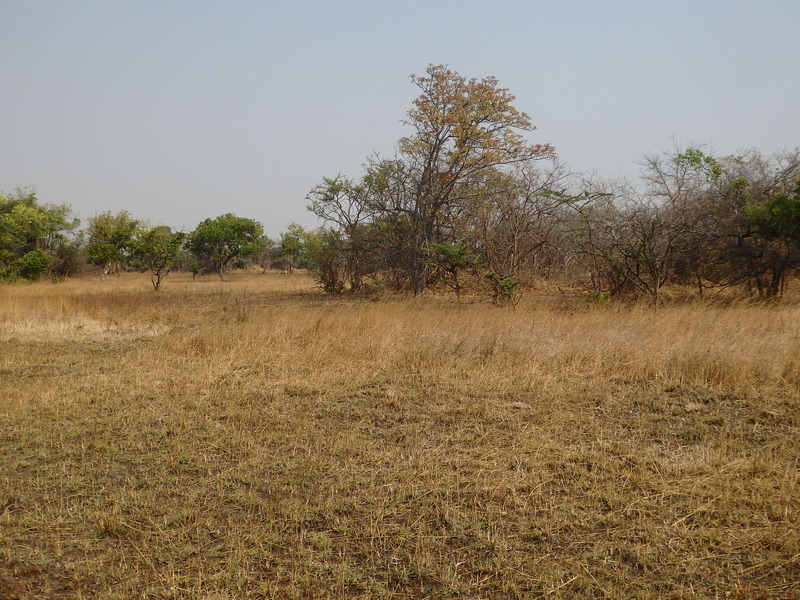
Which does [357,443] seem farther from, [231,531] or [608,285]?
[608,285]

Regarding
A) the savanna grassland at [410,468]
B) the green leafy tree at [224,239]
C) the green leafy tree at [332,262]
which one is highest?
the green leafy tree at [224,239]

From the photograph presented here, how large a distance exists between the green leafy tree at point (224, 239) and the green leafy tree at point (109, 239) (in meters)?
4.71

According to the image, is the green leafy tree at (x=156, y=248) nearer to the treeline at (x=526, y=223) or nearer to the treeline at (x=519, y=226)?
the treeline at (x=519, y=226)

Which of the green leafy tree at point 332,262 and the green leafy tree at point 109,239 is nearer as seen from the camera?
the green leafy tree at point 332,262

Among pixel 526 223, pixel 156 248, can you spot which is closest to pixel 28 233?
pixel 156 248

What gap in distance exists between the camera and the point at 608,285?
16578 millimetres

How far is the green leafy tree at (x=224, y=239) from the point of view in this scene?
4144 centimetres

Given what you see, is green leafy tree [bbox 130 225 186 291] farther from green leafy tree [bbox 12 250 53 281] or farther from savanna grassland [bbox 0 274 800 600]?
savanna grassland [bbox 0 274 800 600]

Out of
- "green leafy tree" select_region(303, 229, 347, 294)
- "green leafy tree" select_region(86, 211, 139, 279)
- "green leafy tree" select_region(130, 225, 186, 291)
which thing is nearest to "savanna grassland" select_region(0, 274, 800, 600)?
"green leafy tree" select_region(303, 229, 347, 294)

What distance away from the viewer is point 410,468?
14.5 feet

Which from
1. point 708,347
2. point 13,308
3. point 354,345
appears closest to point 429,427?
point 354,345

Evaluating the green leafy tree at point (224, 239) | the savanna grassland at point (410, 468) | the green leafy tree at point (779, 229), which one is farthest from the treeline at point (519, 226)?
the green leafy tree at point (224, 239)

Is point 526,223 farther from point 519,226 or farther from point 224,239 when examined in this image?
point 224,239

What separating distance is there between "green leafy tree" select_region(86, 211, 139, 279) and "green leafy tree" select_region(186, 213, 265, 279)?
471cm
